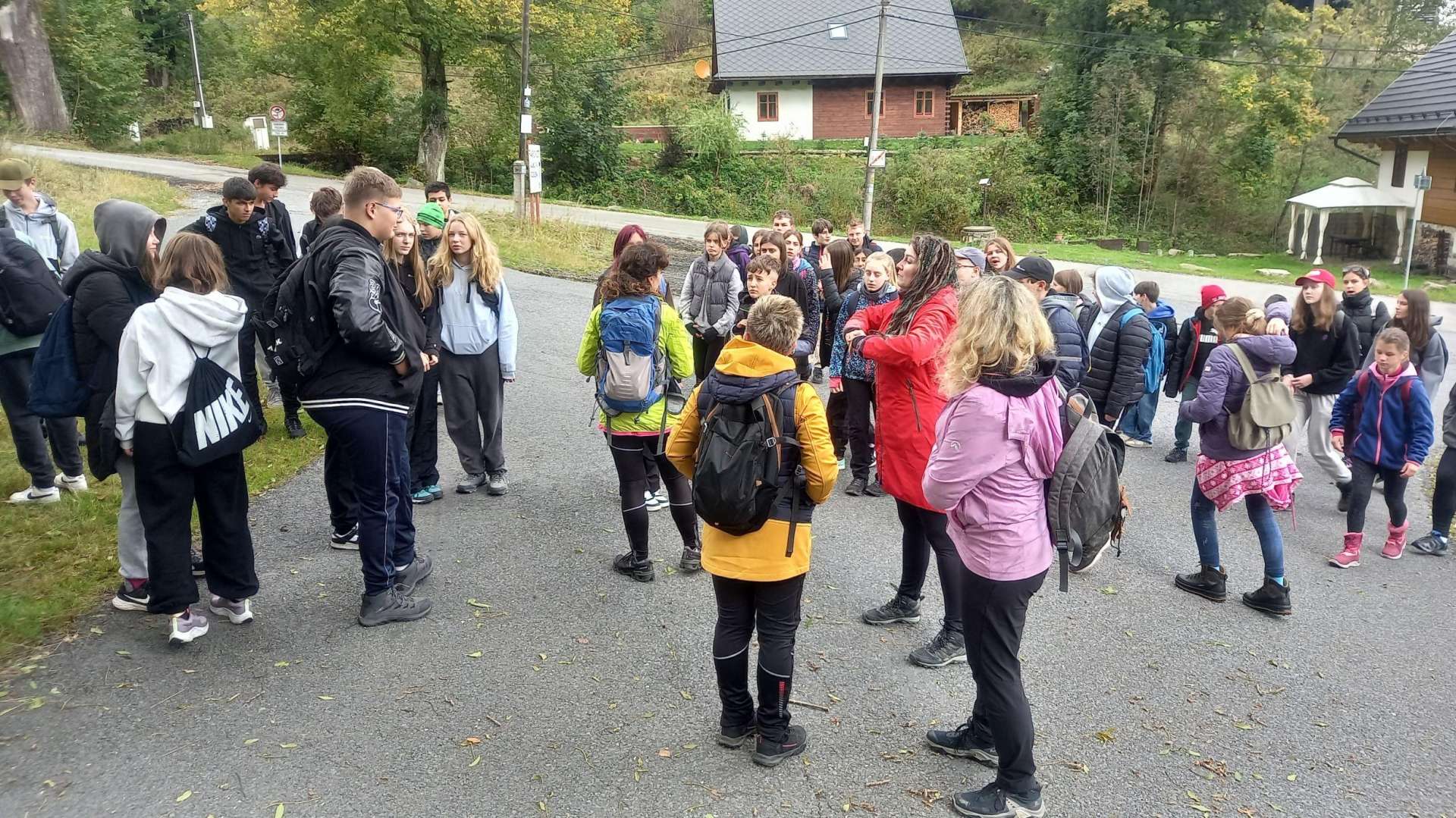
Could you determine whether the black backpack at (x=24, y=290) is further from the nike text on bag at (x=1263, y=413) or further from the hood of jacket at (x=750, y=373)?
the nike text on bag at (x=1263, y=413)

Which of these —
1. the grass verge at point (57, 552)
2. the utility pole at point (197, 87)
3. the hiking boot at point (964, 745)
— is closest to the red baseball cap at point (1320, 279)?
the hiking boot at point (964, 745)

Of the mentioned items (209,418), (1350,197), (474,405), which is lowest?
(474,405)

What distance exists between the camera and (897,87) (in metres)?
46.1

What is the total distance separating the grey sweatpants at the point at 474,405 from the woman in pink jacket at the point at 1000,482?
381cm

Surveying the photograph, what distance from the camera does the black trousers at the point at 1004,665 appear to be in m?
3.22

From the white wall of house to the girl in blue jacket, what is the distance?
1648 inches

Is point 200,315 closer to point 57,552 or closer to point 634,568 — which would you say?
point 57,552

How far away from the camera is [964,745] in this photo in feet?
12.1

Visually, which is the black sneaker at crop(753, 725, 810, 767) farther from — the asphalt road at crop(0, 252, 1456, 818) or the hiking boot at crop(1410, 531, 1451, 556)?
the hiking boot at crop(1410, 531, 1451, 556)

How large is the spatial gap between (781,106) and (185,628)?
149ft

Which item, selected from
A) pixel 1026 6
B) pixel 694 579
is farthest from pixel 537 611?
pixel 1026 6

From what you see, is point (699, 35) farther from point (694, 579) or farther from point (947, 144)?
point (694, 579)

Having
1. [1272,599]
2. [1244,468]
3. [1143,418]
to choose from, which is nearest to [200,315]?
[1244,468]

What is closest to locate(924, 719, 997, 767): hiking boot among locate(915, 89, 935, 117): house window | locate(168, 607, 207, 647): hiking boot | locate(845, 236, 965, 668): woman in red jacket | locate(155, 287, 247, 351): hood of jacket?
locate(845, 236, 965, 668): woman in red jacket
